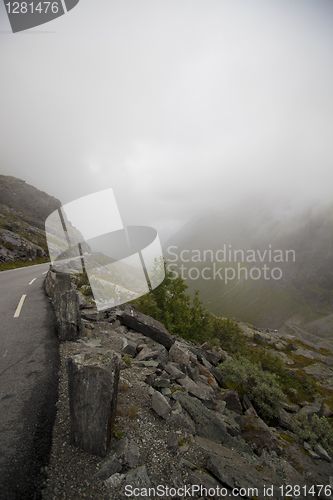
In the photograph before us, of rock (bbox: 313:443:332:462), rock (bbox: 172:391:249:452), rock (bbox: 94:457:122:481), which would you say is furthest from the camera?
rock (bbox: 313:443:332:462)

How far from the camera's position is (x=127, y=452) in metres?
5.93

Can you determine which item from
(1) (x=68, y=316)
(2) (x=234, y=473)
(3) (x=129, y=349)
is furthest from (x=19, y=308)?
(2) (x=234, y=473)

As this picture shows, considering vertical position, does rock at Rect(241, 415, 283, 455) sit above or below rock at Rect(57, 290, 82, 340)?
below

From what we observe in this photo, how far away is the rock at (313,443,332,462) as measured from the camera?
551 inches

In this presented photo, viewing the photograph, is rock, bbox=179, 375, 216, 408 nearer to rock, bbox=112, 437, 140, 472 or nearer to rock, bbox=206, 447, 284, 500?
rock, bbox=206, 447, 284, 500

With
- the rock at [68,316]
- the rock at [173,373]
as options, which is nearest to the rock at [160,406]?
the rock at [173,373]

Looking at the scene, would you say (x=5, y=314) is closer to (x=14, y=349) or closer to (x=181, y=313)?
(x=14, y=349)

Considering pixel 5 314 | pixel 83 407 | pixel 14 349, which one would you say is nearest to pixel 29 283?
pixel 5 314

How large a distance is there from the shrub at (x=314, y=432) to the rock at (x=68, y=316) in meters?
18.5

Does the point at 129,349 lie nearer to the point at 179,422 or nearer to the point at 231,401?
the point at 179,422

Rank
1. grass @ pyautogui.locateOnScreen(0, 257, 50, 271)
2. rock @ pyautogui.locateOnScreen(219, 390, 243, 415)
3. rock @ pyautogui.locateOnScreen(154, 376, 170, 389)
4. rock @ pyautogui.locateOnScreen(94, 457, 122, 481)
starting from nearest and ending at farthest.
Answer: rock @ pyautogui.locateOnScreen(94, 457, 122, 481) < rock @ pyautogui.locateOnScreen(154, 376, 170, 389) < rock @ pyautogui.locateOnScreen(219, 390, 243, 415) < grass @ pyautogui.locateOnScreen(0, 257, 50, 271)

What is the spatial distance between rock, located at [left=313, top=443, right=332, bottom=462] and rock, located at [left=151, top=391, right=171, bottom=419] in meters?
14.0

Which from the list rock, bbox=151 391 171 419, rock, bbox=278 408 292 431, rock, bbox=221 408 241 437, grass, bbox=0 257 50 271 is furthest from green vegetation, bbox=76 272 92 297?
grass, bbox=0 257 50 271

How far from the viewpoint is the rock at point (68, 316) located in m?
11.4
